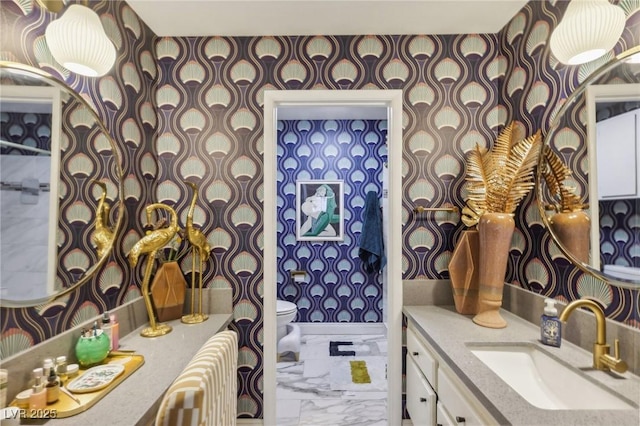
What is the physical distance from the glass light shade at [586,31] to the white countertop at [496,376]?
122 centimetres

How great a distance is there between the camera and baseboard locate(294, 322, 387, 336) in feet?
12.7

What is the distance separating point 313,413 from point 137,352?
1.38 m

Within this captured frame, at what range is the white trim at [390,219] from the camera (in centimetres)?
210

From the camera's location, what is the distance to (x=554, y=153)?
1564 mm

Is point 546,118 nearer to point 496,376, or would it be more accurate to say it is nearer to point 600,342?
point 600,342

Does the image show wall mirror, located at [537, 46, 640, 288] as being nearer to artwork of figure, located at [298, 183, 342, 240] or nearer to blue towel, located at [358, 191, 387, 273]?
blue towel, located at [358, 191, 387, 273]

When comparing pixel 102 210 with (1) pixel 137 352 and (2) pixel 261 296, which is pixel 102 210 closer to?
(1) pixel 137 352

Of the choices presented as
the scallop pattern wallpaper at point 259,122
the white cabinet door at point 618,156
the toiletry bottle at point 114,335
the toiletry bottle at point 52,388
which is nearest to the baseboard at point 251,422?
the scallop pattern wallpaper at point 259,122

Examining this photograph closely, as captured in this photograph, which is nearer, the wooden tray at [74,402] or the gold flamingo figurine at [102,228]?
the wooden tray at [74,402]

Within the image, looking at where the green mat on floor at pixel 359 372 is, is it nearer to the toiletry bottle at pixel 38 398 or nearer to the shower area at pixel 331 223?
the shower area at pixel 331 223

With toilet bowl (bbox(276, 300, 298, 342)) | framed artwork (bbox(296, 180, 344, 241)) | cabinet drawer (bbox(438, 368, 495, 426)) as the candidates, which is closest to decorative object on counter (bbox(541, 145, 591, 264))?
cabinet drawer (bbox(438, 368, 495, 426))

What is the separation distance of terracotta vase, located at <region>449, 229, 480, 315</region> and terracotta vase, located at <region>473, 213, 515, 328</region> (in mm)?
134

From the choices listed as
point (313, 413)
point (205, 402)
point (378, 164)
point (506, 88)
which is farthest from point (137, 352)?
point (378, 164)

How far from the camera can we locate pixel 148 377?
4.13 feet
